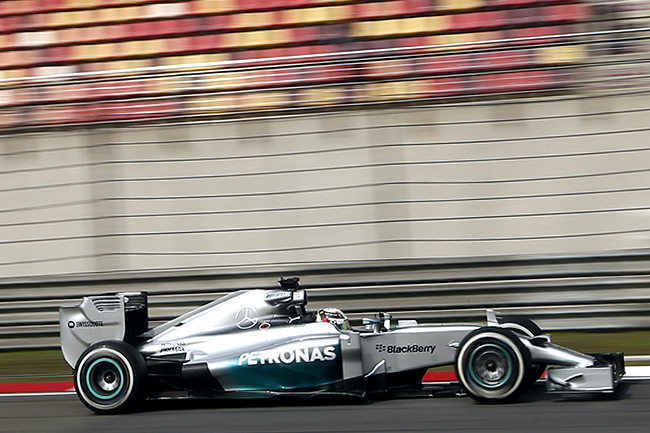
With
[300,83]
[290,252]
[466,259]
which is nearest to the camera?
[466,259]

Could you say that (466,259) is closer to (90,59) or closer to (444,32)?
(444,32)

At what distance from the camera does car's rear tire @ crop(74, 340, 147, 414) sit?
6039 millimetres

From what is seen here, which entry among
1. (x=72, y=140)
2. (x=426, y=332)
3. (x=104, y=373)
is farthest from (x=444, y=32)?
(x=104, y=373)

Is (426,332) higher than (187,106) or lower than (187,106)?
lower

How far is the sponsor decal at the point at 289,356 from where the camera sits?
582 centimetres

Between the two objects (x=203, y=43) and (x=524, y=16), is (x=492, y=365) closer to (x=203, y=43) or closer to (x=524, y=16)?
(x=524, y=16)

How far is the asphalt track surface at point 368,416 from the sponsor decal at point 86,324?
0.57 meters

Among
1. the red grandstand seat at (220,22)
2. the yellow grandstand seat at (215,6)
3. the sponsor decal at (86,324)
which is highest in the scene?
the yellow grandstand seat at (215,6)

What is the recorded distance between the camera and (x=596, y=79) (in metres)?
8.65

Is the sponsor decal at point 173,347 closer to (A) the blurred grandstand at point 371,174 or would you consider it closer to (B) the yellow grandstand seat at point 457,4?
(A) the blurred grandstand at point 371,174

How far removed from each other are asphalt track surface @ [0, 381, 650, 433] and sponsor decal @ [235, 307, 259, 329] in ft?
1.74

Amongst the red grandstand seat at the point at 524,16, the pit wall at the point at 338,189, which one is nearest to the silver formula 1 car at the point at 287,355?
the pit wall at the point at 338,189

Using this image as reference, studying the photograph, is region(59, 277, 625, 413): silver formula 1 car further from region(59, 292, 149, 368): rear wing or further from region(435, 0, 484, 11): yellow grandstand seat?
region(435, 0, 484, 11): yellow grandstand seat

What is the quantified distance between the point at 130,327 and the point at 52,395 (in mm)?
1068
